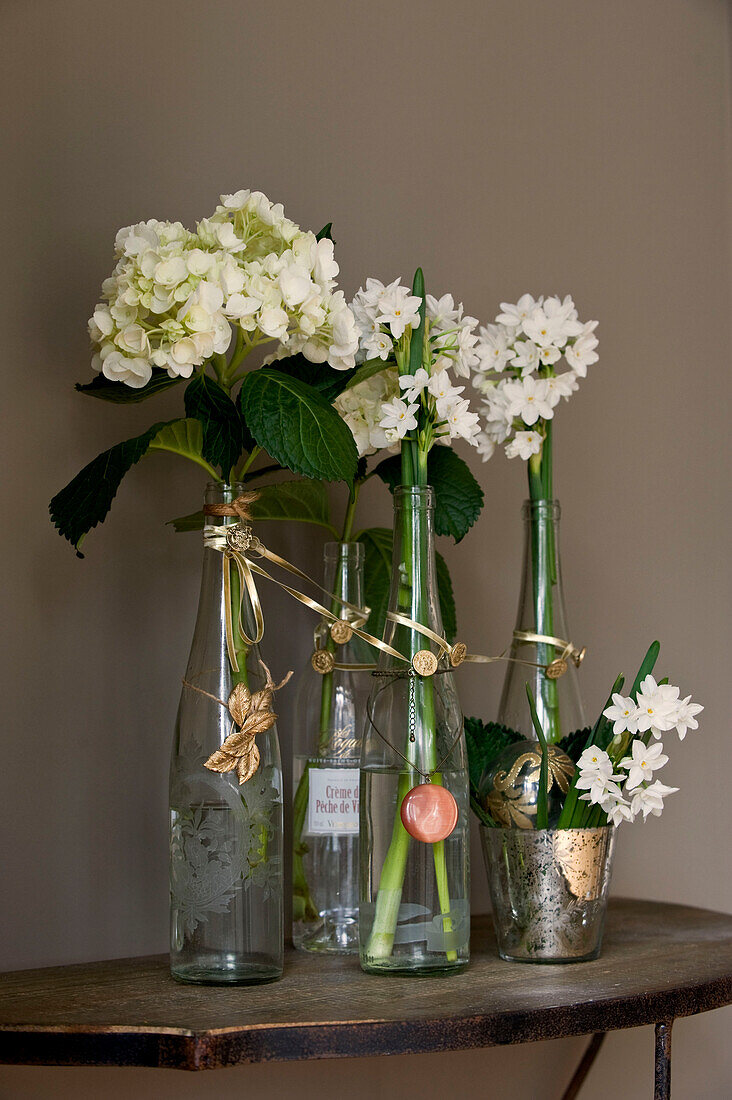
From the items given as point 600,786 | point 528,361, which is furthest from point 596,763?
point 528,361

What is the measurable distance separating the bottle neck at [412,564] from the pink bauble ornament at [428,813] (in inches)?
4.5

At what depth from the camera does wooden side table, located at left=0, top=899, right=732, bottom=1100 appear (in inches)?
24.6

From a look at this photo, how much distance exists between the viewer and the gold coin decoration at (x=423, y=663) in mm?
803

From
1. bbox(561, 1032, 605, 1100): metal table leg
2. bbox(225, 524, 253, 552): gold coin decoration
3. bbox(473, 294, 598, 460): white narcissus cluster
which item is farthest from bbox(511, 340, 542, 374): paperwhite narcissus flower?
bbox(561, 1032, 605, 1100): metal table leg

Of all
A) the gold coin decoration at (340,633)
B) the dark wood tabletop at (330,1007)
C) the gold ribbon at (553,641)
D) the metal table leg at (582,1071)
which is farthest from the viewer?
the metal table leg at (582,1071)

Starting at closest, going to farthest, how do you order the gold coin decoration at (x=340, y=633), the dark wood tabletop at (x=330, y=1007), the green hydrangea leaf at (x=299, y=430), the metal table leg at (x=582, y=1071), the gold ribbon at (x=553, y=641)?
the dark wood tabletop at (x=330, y=1007) < the green hydrangea leaf at (x=299, y=430) < the gold coin decoration at (x=340, y=633) < the gold ribbon at (x=553, y=641) < the metal table leg at (x=582, y=1071)

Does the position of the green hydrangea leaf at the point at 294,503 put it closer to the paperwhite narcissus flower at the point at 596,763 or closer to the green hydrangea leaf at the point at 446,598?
the green hydrangea leaf at the point at 446,598

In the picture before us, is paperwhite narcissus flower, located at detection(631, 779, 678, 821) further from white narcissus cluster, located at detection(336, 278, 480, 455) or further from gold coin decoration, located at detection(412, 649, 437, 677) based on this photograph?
white narcissus cluster, located at detection(336, 278, 480, 455)

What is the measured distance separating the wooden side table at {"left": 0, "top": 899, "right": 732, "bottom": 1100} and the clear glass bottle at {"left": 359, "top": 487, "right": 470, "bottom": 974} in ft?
0.09

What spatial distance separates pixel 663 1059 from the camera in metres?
0.79

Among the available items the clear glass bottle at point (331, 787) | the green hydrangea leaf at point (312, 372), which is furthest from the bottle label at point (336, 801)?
the green hydrangea leaf at point (312, 372)

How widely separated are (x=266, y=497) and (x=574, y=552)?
0.49m

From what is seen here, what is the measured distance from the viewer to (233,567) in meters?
0.81

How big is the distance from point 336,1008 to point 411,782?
0.58 feet
